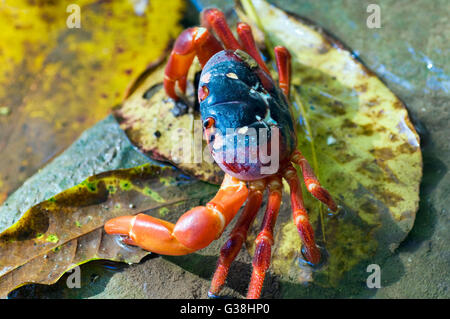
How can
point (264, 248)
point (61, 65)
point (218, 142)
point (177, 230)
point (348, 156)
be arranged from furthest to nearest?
1. point (61, 65)
2. point (348, 156)
3. point (218, 142)
4. point (264, 248)
5. point (177, 230)

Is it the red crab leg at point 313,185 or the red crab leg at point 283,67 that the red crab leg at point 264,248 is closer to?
the red crab leg at point 313,185

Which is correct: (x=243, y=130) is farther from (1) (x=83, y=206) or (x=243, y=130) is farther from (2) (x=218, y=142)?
(1) (x=83, y=206)

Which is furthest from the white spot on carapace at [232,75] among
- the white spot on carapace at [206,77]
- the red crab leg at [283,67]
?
the red crab leg at [283,67]

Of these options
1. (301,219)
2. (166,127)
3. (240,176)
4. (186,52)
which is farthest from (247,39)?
(301,219)

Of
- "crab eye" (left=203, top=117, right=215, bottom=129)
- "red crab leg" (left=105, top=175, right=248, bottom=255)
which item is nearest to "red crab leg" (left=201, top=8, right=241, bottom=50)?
"crab eye" (left=203, top=117, right=215, bottom=129)

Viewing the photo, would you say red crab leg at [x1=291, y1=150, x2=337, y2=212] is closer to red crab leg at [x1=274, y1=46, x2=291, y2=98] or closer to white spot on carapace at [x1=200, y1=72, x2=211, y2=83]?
red crab leg at [x1=274, y1=46, x2=291, y2=98]

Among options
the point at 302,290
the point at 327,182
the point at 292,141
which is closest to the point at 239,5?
the point at 292,141
